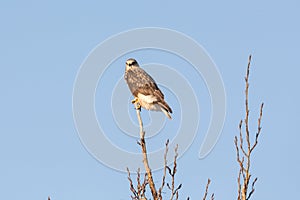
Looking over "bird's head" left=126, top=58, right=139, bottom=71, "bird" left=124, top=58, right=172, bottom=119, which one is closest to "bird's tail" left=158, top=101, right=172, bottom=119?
"bird" left=124, top=58, right=172, bottom=119

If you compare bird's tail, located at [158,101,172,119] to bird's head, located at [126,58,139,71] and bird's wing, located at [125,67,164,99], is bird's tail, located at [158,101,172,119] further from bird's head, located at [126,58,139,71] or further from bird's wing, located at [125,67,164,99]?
bird's head, located at [126,58,139,71]

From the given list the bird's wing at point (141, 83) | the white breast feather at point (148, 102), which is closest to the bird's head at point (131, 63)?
the bird's wing at point (141, 83)

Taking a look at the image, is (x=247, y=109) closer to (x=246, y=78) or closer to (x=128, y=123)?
(x=246, y=78)

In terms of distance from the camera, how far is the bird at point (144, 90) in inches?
422

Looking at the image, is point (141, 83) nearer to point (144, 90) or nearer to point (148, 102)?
point (144, 90)

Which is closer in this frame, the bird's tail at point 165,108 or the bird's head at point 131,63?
the bird's tail at point 165,108

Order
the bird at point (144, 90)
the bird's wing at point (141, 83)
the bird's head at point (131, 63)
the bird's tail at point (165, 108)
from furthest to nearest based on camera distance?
the bird's head at point (131, 63), the bird's wing at point (141, 83), the bird at point (144, 90), the bird's tail at point (165, 108)

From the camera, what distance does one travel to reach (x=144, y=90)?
11078 mm

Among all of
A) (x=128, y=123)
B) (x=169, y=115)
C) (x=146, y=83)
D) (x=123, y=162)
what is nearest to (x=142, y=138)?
(x=123, y=162)

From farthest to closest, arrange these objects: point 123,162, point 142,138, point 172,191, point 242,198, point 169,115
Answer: point 169,115, point 123,162, point 142,138, point 172,191, point 242,198

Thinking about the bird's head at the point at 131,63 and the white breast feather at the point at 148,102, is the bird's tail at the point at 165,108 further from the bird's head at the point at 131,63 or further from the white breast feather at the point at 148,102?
the bird's head at the point at 131,63

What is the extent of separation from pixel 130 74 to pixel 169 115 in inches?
62.9

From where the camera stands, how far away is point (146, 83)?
36.9ft

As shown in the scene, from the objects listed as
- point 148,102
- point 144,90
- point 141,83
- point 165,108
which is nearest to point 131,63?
point 141,83
